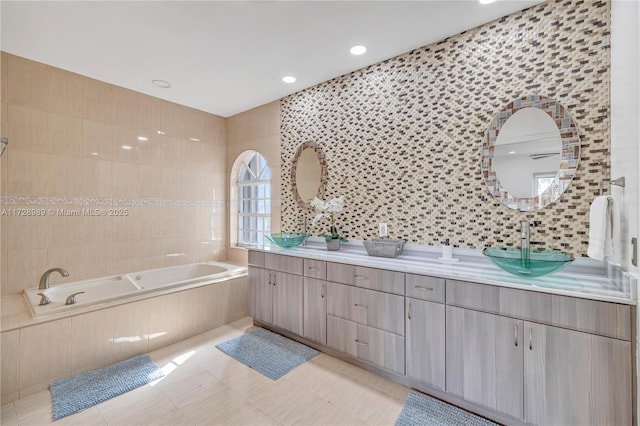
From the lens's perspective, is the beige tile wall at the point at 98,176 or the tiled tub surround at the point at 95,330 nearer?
the tiled tub surround at the point at 95,330

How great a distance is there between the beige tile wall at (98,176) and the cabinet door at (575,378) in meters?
3.93

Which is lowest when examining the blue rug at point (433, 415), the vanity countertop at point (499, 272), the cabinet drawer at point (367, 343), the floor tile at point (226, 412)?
the floor tile at point (226, 412)

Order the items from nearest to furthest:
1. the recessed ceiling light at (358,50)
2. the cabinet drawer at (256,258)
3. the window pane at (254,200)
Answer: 1. the recessed ceiling light at (358,50)
2. the cabinet drawer at (256,258)
3. the window pane at (254,200)

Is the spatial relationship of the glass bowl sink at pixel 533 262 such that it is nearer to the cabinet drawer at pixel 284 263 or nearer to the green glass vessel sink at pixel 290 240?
the cabinet drawer at pixel 284 263

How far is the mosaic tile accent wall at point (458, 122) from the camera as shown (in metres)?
1.83

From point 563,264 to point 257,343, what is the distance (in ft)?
Answer: 8.23

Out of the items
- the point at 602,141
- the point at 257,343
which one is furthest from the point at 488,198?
the point at 257,343

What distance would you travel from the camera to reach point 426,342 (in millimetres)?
1952

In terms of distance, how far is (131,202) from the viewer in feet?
11.5

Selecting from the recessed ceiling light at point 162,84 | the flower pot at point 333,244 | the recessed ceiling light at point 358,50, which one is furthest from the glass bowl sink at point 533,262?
the recessed ceiling light at point 162,84

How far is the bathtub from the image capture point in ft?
7.96

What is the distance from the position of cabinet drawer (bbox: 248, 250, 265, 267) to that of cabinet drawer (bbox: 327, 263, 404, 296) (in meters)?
0.92

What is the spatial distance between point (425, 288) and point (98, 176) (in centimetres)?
357

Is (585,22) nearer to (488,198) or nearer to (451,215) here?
(488,198)
